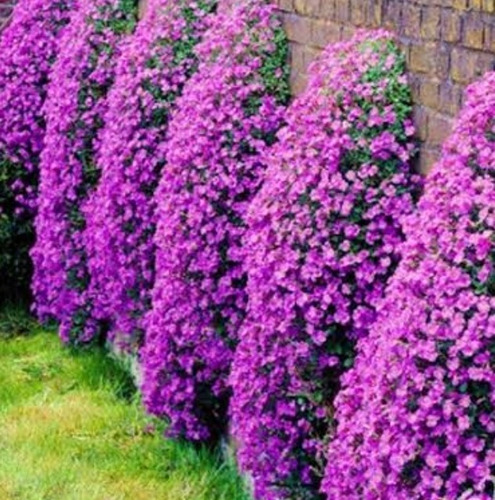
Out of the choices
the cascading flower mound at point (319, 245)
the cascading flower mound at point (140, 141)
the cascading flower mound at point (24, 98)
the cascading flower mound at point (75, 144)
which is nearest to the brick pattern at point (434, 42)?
the cascading flower mound at point (319, 245)

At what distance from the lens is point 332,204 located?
447 centimetres

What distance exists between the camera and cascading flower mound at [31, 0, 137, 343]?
23.4 ft

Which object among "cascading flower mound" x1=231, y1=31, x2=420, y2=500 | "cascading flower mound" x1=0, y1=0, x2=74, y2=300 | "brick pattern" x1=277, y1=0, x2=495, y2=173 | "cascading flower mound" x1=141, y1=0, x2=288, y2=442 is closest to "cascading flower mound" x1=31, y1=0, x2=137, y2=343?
"cascading flower mound" x1=0, y1=0, x2=74, y2=300

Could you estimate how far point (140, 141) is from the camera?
623 centimetres

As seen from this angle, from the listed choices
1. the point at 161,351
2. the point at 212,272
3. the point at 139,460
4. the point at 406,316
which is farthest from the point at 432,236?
the point at 139,460

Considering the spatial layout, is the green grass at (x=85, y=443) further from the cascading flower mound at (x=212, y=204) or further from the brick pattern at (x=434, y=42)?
the brick pattern at (x=434, y=42)

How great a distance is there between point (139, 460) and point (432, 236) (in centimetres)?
254

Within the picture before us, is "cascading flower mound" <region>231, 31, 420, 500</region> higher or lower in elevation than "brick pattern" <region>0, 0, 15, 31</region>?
lower

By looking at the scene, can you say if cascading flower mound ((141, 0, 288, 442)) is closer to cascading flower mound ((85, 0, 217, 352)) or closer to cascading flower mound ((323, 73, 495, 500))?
cascading flower mound ((85, 0, 217, 352))

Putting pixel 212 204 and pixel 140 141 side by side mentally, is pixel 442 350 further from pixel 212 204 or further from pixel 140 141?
pixel 140 141

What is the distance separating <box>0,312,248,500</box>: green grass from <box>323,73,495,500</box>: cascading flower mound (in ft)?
5.91

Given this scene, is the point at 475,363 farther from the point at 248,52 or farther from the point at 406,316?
the point at 248,52

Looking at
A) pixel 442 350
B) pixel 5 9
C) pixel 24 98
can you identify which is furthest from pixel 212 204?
pixel 5 9

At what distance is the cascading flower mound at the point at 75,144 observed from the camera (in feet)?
23.4
